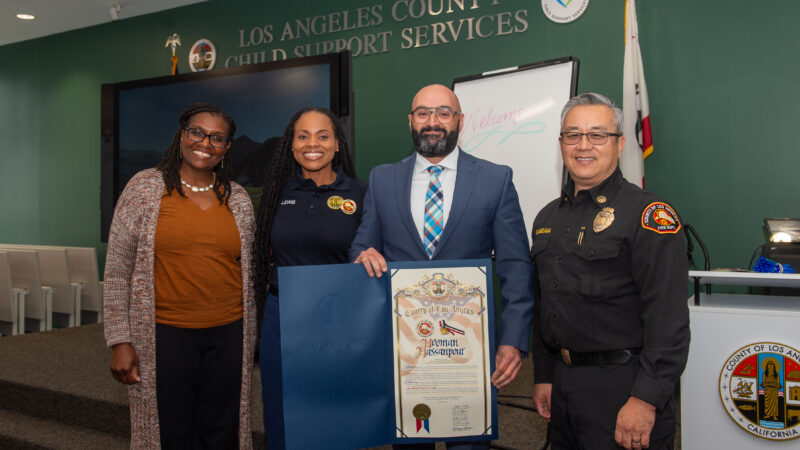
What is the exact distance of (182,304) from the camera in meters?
1.78

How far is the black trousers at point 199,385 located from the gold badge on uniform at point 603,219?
1.21m

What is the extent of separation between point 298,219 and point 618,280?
1.07 meters

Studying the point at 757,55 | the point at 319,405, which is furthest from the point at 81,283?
the point at 757,55

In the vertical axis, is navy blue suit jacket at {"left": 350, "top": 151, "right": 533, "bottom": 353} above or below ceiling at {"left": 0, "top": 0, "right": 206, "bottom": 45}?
below

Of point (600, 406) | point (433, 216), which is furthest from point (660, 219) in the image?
point (433, 216)

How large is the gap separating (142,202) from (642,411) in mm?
1572

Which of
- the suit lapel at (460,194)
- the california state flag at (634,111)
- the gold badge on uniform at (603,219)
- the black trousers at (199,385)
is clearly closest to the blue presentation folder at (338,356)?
the suit lapel at (460,194)

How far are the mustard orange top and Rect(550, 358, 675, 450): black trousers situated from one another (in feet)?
3.67

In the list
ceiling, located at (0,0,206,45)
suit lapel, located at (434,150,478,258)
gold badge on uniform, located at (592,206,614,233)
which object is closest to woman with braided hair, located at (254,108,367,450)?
suit lapel, located at (434,150,478,258)

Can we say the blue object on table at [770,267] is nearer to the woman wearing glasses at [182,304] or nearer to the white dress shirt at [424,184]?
the white dress shirt at [424,184]

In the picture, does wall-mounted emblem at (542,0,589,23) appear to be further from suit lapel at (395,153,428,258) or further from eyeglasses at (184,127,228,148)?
eyeglasses at (184,127,228,148)

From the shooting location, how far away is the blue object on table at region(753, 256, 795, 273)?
2.43 m

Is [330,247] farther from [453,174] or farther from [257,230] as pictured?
[453,174]

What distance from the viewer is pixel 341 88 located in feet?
11.2
